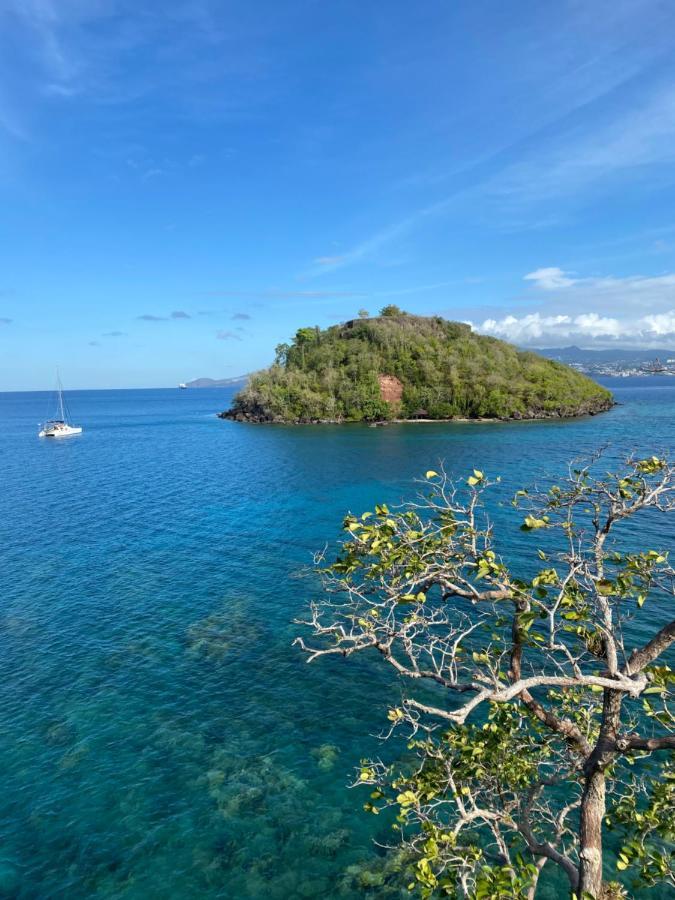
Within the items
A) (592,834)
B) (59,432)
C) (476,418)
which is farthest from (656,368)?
(59,432)

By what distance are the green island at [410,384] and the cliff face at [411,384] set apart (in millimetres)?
299

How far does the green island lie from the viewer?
496ft

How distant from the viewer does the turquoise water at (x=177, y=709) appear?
1931 cm

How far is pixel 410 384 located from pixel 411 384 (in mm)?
321

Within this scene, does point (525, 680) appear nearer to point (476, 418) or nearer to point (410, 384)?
point (476, 418)

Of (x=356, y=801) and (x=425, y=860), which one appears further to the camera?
(x=356, y=801)

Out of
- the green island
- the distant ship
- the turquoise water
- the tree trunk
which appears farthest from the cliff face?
the tree trunk

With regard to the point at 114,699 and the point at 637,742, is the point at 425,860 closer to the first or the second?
the point at 637,742

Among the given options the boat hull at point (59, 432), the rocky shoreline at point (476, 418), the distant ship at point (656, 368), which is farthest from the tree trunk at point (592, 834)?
the boat hull at point (59, 432)

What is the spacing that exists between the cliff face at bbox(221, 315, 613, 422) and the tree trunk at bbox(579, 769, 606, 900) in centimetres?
14231

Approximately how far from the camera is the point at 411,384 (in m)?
165

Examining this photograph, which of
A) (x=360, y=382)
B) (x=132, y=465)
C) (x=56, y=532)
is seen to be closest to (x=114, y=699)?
(x=56, y=532)

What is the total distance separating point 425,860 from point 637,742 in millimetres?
4479

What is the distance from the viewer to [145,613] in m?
37.9
